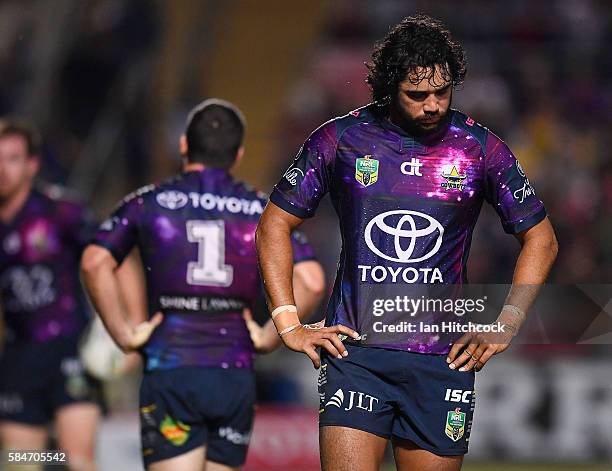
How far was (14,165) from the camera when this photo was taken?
870cm

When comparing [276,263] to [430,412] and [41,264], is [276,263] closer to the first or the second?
[430,412]

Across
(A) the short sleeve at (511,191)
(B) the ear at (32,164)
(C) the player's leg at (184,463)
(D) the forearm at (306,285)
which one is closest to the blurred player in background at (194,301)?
(C) the player's leg at (184,463)

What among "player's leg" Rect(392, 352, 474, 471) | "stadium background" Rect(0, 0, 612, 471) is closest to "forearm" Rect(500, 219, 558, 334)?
"player's leg" Rect(392, 352, 474, 471)

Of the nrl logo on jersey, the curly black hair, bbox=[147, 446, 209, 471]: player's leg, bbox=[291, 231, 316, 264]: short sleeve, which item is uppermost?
the curly black hair

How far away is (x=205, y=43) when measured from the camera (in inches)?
690

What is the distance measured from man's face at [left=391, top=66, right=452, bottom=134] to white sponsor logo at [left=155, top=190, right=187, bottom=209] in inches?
72.5

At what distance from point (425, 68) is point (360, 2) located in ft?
43.1

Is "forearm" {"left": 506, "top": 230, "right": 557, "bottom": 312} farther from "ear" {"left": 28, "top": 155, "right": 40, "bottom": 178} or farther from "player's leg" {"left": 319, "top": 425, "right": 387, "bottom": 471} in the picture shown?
"ear" {"left": 28, "top": 155, "right": 40, "bottom": 178}

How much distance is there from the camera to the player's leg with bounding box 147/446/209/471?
21.8 ft

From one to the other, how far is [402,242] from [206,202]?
5.70ft

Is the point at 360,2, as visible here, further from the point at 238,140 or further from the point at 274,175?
the point at 238,140

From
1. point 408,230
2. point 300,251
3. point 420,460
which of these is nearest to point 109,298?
point 300,251

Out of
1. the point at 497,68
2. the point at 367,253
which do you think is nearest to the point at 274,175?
the point at 497,68

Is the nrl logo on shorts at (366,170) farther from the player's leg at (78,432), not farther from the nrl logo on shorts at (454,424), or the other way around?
the player's leg at (78,432)
